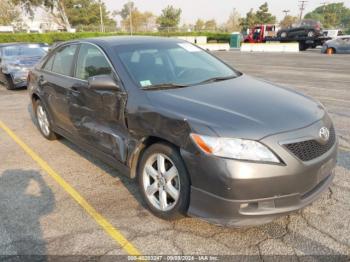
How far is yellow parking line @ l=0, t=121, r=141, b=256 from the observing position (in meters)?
2.69

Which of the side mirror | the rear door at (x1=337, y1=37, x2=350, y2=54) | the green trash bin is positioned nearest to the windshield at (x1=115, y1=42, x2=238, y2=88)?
the side mirror

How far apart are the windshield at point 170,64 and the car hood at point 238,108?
10.2 inches

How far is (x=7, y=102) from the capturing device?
8.51 m

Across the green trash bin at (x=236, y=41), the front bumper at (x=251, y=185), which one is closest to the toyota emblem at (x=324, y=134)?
the front bumper at (x=251, y=185)

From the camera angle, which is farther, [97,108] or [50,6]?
[50,6]

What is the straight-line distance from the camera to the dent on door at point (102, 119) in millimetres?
3277

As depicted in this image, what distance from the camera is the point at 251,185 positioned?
7.74ft

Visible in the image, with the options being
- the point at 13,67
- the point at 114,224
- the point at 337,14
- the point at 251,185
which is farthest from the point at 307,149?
the point at 337,14

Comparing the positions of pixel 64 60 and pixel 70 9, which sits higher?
pixel 70 9

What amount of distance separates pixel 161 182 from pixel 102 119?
1063mm

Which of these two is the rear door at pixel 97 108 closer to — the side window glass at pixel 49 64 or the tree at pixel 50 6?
the side window glass at pixel 49 64

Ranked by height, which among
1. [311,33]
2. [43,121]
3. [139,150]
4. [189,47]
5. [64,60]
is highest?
[189,47]

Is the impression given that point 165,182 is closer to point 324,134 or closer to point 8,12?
point 324,134

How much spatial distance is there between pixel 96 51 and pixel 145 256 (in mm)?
2344
